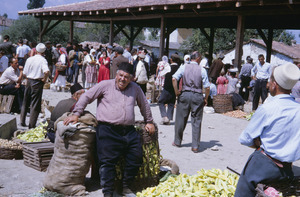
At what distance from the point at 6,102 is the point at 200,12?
27.5 ft

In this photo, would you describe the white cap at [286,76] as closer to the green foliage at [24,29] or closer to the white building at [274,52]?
the white building at [274,52]

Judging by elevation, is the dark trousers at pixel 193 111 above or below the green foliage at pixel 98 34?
below

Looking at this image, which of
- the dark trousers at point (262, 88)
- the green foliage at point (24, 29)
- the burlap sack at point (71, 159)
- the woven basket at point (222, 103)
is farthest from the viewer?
the green foliage at point (24, 29)

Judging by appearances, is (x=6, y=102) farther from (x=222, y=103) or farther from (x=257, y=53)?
(x=257, y=53)

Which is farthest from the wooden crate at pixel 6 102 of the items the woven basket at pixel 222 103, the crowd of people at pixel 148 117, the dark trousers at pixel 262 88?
the dark trousers at pixel 262 88

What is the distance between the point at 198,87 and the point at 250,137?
4.00 m

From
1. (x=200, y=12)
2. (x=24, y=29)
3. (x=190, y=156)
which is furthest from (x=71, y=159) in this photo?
(x=24, y=29)

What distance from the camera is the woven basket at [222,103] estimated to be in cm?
1213

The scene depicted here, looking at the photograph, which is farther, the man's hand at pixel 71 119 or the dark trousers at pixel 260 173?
the man's hand at pixel 71 119

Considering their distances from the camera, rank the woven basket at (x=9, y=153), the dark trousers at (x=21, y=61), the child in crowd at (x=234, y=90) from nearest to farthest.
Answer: the woven basket at (x=9, y=153) < the child in crowd at (x=234, y=90) < the dark trousers at (x=21, y=61)

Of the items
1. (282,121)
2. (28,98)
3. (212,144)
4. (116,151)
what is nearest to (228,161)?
(212,144)

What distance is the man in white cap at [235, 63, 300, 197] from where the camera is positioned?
2885 millimetres

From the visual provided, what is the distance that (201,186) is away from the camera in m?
4.05

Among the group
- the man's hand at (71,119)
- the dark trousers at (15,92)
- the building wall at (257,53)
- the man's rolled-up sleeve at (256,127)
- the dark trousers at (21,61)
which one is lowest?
the dark trousers at (15,92)
